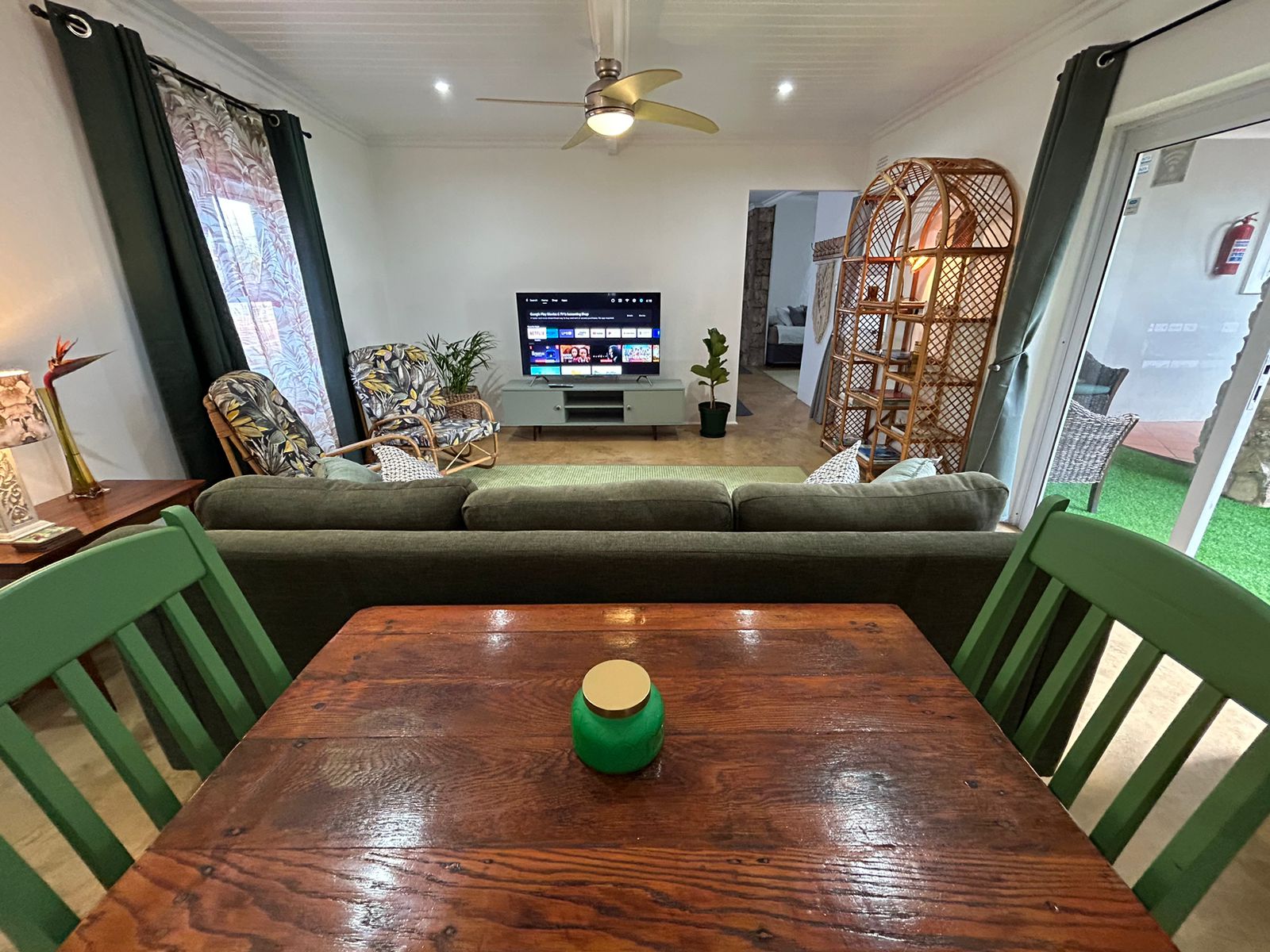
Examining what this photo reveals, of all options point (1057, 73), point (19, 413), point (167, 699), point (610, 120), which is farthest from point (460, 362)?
point (1057, 73)

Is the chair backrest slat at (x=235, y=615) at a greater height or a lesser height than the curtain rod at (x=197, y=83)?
lesser

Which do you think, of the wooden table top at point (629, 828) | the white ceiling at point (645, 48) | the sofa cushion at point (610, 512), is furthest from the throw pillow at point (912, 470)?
the white ceiling at point (645, 48)

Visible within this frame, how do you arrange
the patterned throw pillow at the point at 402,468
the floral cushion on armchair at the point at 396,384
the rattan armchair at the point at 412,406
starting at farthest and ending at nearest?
the floral cushion on armchair at the point at 396,384 → the rattan armchair at the point at 412,406 → the patterned throw pillow at the point at 402,468

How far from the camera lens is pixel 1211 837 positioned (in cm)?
57

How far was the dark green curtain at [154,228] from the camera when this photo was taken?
1.98 metres

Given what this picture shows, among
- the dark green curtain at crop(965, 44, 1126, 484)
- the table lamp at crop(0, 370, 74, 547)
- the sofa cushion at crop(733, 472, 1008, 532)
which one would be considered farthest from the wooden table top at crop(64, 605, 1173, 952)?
the dark green curtain at crop(965, 44, 1126, 484)

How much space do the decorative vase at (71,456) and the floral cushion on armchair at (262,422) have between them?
499 millimetres

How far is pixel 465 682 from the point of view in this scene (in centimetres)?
81

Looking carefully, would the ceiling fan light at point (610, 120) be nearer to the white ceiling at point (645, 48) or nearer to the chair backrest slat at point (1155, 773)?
the white ceiling at point (645, 48)

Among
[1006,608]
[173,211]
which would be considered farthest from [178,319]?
[1006,608]

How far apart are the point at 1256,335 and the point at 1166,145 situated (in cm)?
93

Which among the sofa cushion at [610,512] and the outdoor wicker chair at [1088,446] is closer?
the sofa cushion at [610,512]

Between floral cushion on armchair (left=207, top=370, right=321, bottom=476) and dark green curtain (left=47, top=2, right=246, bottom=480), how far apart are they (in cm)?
14

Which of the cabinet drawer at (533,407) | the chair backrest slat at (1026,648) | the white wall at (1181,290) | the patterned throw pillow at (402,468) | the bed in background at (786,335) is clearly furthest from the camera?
the bed in background at (786,335)
